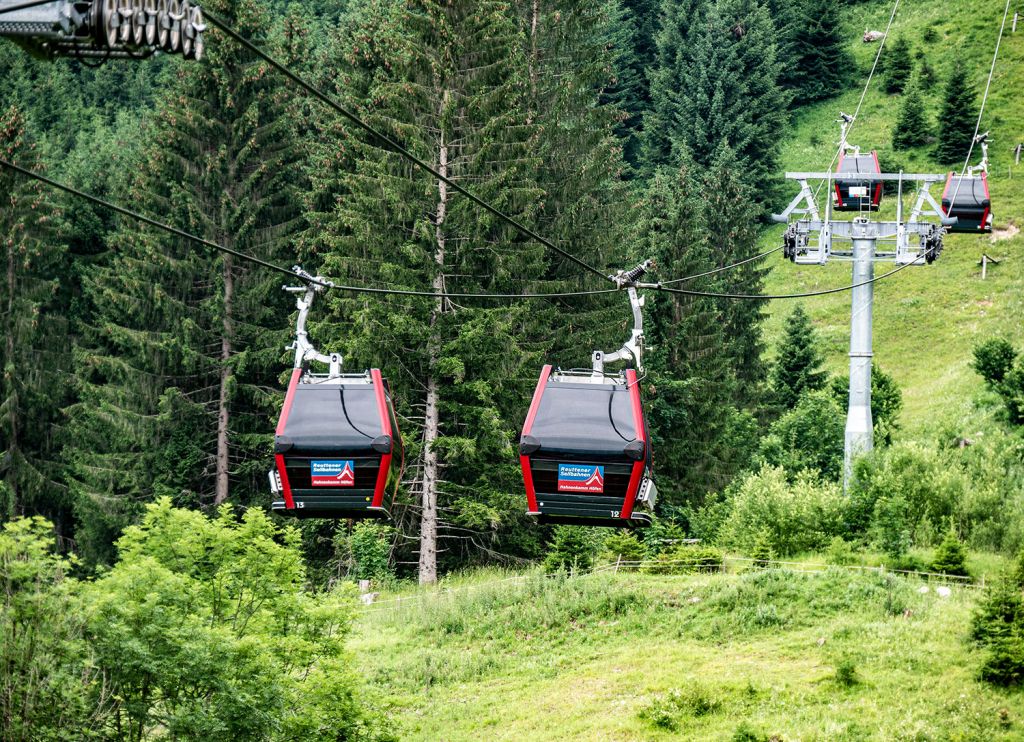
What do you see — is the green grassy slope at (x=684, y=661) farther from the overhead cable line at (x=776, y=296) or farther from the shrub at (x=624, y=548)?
the overhead cable line at (x=776, y=296)

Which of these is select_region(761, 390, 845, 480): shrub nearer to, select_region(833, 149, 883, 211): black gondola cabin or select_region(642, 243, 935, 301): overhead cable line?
select_region(833, 149, 883, 211): black gondola cabin

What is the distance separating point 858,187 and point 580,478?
2291 centimetres

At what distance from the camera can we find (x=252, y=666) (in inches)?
888

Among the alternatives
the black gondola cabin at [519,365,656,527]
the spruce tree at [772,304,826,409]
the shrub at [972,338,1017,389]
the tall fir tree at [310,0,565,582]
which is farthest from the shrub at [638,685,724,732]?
the spruce tree at [772,304,826,409]

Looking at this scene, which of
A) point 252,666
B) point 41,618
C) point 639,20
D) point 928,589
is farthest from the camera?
point 639,20

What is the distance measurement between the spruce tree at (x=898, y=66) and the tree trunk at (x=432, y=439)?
51.3 m

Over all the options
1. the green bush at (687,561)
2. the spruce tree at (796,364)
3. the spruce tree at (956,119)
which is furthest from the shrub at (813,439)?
the spruce tree at (956,119)

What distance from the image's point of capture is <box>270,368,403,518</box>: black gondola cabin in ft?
55.5

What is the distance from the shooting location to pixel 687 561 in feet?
112

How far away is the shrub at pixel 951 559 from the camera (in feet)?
102

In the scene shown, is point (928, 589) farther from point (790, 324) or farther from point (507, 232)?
point (790, 324)

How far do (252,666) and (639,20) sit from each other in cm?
7499

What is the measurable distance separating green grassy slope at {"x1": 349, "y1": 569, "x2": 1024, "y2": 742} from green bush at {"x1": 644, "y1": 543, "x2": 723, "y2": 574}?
56cm

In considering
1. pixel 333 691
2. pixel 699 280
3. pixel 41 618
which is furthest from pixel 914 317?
pixel 41 618
